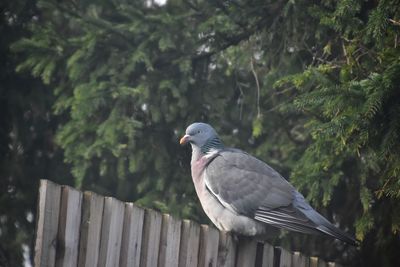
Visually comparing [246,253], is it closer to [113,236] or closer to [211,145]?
[113,236]

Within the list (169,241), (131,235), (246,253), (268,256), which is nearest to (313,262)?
(268,256)

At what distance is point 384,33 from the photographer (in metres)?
5.09

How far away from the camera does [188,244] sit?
13.7 feet

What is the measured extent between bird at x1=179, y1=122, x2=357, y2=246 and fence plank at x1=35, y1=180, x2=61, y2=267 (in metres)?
2.14

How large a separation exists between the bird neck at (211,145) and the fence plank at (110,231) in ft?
8.19

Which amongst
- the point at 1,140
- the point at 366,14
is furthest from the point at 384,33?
the point at 1,140

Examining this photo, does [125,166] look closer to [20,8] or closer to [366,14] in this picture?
[20,8]

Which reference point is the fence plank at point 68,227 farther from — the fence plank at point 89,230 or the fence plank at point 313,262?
the fence plank at point 313,262

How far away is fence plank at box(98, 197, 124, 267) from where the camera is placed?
12.5ft

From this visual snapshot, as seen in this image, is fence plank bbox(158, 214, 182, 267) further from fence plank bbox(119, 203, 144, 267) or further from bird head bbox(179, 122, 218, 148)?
bird head bbox(179, 122, 218, 148)

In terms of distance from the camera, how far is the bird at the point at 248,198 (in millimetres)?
5348

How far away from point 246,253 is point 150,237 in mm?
903

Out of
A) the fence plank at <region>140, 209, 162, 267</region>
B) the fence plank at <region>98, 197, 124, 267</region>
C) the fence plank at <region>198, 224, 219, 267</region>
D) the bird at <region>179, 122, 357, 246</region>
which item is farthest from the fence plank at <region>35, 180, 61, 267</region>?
the bird at <region>179, 122, 357, 246</region>

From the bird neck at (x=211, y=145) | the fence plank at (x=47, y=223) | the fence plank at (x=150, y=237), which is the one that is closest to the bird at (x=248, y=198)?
the bird neck at (x=211, y=145)
